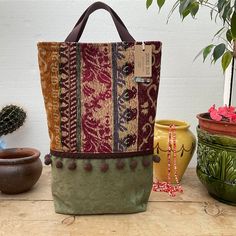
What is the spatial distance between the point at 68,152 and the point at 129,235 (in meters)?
0.20

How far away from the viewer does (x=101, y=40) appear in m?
0.99

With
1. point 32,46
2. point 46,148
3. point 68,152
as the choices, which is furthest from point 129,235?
point 32,46

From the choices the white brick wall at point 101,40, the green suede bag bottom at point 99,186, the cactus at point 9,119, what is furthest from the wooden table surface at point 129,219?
the white brick wall at point 101,40

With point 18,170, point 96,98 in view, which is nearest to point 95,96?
point 96,98

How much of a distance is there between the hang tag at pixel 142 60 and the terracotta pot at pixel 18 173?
32 centimetres

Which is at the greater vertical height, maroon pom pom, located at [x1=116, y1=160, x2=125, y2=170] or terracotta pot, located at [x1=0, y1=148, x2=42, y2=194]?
maroon pom pom, located at [x1=116, y1=160, x2=125, y2=170]

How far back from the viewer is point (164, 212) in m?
0.65

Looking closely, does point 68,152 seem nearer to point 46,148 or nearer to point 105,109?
point 105,109

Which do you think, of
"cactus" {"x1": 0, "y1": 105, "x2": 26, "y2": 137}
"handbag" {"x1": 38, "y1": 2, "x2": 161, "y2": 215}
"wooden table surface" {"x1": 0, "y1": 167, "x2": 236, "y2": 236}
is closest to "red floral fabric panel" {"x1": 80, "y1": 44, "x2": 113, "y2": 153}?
"handbag" {"x1": 38, "y1": 2, "x2": 161, "y2": 215}

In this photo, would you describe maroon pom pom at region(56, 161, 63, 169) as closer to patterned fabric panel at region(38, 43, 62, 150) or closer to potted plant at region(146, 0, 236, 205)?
patterned fabric panel at region(38, 43, 62, 150)

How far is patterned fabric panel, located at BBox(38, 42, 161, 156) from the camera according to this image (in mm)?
583

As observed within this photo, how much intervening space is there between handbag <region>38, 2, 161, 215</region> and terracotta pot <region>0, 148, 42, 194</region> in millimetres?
103

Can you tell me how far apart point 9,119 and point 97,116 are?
423mm

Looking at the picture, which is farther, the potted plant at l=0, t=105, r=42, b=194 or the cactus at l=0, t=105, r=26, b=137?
the cactus at l=0, t=105, r=26, b=137
